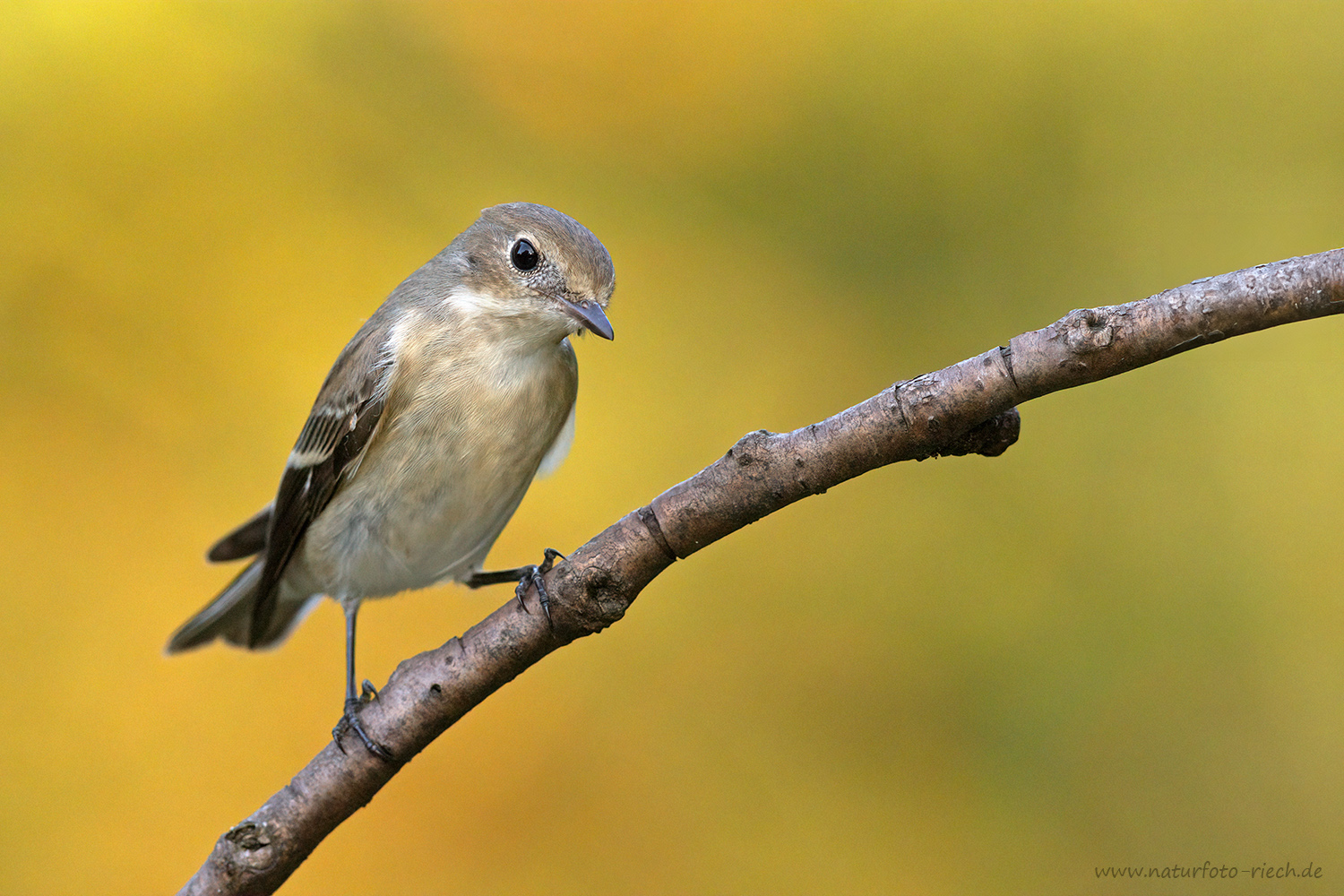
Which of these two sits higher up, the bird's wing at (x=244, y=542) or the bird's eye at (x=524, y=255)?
the bird's eye at (x=524, y=255)

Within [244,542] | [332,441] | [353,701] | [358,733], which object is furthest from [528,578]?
[244,542]

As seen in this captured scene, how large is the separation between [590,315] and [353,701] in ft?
3.30

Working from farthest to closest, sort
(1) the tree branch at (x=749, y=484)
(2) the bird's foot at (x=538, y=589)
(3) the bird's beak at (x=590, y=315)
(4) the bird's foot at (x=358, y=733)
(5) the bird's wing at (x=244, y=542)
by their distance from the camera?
(5) the bird's wing at (x=244, y=542), (3) the bird's beak at (x=590, y=315), (4) the bird's foot at (x=358, y=733), (2) the bird's foot at (x=538, y=589), (1) the tree branch at (x=749, y=484)

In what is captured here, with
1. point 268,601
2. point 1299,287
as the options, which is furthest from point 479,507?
point 1299,287

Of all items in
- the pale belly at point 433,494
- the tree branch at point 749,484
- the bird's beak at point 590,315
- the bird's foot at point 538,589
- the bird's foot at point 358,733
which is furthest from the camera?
the pale belly at point 433,494

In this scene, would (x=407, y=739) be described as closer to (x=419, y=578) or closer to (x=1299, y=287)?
(x=419, y=578)

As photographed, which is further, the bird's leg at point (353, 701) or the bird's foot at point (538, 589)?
the bird's leg at point (353, 701)

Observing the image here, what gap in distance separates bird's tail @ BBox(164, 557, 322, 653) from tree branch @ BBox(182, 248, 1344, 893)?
114 cm

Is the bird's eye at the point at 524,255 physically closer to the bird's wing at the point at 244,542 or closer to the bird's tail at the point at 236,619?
the bird's wing at the point at 244,542

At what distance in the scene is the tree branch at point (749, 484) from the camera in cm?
116

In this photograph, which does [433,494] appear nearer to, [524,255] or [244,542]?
[524,255]

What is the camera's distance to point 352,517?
241 cm

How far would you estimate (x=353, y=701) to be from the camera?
2156 mm

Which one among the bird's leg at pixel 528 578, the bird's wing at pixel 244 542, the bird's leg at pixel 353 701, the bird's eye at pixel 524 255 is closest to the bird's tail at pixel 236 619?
the bird's wing at pixel 244 542
